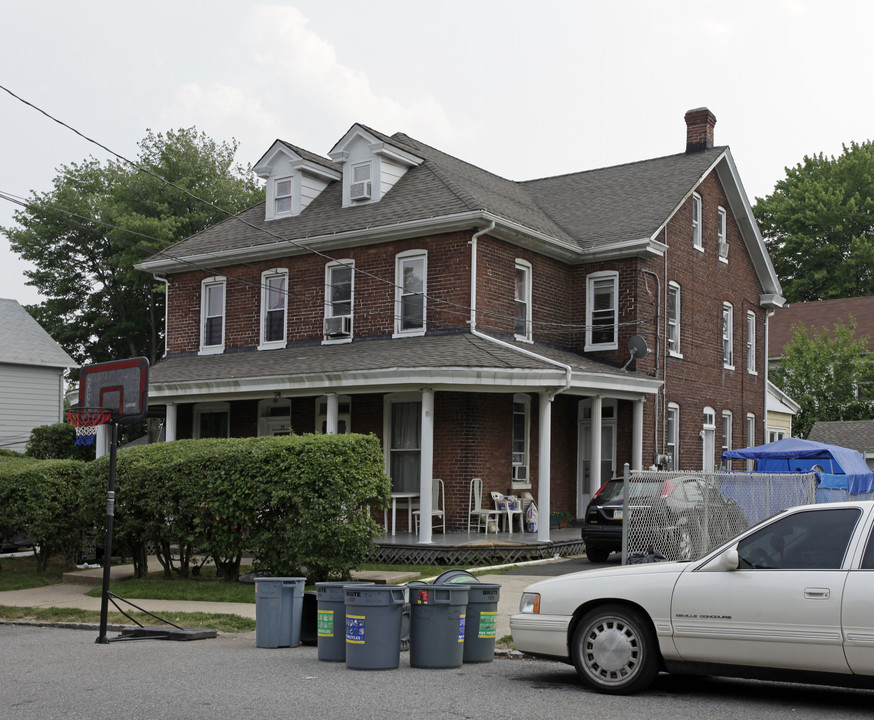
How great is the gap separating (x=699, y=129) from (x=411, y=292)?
36.3 feet

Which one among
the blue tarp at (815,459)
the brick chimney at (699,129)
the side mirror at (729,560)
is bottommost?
the side mirror at (729,560)

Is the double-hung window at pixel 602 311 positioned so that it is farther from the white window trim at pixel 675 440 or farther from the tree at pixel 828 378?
the tree at pixel 828 378

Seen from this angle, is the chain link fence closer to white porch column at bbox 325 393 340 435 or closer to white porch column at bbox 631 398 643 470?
white porch column at bbox 631 398 643 470

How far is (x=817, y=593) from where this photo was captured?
299 inches

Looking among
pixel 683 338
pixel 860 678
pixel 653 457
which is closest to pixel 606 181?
pixel 683 338


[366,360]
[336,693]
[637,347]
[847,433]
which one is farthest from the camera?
[847,433]

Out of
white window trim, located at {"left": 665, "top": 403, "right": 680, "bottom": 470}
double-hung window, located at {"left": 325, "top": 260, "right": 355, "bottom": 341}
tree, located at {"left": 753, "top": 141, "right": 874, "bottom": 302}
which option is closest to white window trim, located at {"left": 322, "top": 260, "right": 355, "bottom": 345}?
double-hung window, located at {"left": 325, "top": 260, "right": 355, "bottom": 341}

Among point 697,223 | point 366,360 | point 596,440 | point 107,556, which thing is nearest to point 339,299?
point 366,360

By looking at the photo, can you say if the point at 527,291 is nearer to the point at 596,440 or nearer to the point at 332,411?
the point at 596,440

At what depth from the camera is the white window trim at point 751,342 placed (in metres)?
30.4

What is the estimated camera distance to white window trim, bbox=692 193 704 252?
27141mm

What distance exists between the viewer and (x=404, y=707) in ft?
25.3

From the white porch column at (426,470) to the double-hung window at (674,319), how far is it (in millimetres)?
8865

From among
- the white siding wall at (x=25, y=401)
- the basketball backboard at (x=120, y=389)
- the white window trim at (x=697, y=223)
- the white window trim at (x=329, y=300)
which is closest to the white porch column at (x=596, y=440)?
the white window trim at (x=329, y=300)
